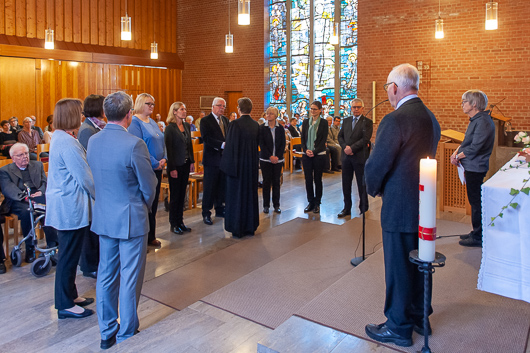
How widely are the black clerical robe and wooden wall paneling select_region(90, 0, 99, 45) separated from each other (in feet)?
33.7

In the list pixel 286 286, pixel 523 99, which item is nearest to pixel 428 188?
pixel 286 286

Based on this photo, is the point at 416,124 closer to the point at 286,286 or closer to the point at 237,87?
the point at 286,286

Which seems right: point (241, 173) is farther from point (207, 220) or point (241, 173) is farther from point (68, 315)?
point (68, 315)

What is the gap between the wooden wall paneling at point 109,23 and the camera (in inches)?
547

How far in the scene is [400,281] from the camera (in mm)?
2367

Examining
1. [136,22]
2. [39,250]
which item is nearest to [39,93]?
[136,22]

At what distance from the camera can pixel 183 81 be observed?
15.8 metres

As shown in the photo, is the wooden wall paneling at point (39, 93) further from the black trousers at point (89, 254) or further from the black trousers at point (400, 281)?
the black trousers at point (400, 281)

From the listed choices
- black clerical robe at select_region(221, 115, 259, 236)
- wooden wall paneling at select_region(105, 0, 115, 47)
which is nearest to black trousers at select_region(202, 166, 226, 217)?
black clerical robe at select_region(221, 115, 259, 236)

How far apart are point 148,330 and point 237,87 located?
12157 mm

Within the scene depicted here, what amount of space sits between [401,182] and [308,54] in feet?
38.6

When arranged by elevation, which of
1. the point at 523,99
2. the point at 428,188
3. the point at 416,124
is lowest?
the point at 428,188

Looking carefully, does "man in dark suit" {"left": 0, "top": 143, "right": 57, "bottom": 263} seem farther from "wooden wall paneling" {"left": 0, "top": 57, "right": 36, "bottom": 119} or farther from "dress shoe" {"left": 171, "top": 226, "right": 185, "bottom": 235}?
"wooden wall paneling" {"left": 0, "top": 57, "right": 36, "bottom": 119}

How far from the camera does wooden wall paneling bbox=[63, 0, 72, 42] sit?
42.6 feet
